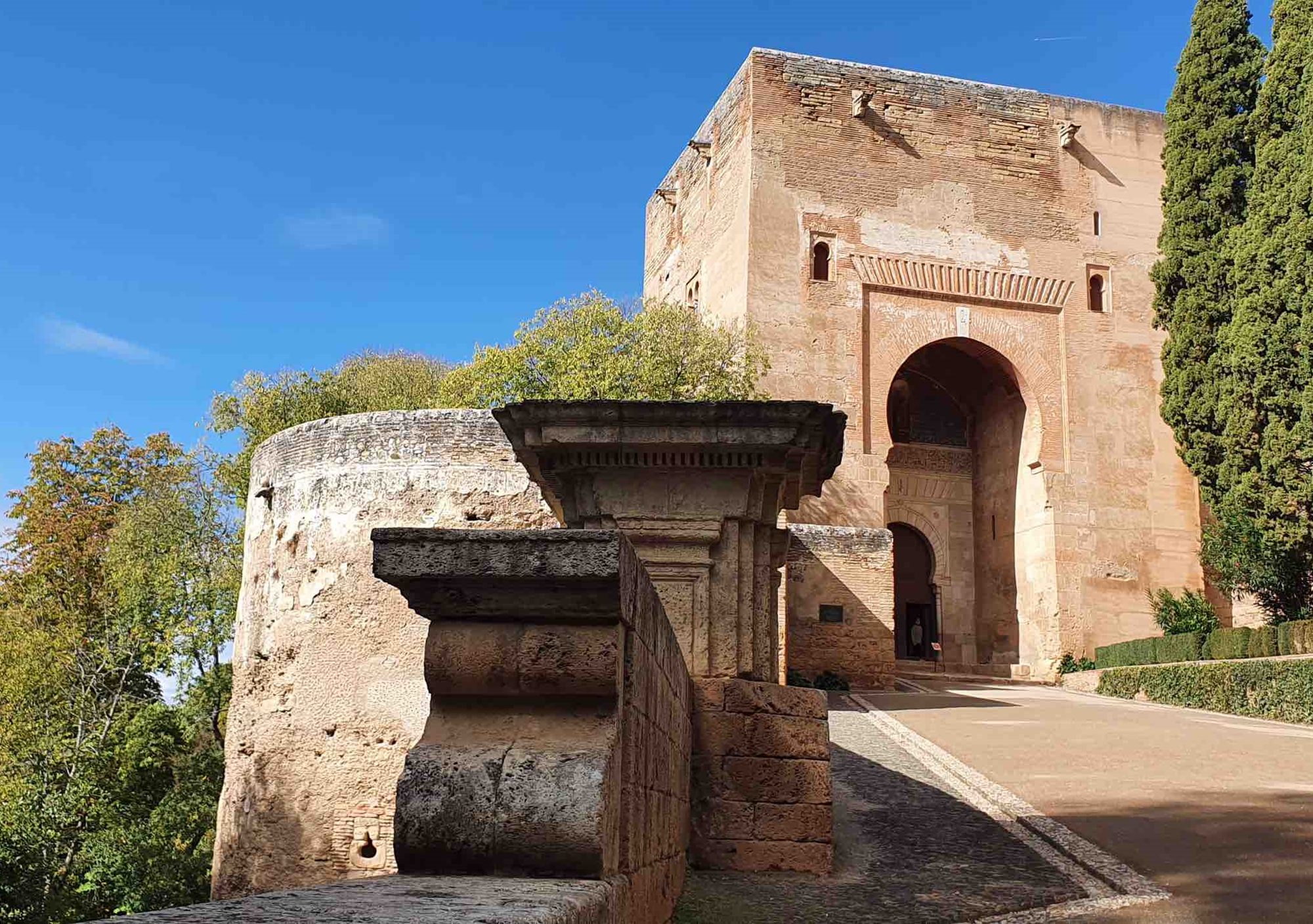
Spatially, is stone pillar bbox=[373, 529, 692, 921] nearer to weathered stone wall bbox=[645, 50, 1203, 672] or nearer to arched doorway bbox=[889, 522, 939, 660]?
weathered stone wall bbox=[645, 50, 1203, 672]

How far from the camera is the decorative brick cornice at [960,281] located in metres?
24.9

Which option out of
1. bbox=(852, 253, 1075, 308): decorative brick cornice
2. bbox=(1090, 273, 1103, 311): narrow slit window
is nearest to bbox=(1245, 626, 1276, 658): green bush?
bbox=(852, 253, 1075, 308): decorative brick cornice

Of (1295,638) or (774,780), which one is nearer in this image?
Result: (774,780)

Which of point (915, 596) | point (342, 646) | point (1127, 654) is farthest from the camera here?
point (915, 596)

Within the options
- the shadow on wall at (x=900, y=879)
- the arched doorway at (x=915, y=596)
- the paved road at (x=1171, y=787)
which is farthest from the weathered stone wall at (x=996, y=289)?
the shadow on wall at (x=900, y=879)

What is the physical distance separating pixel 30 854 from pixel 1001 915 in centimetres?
1618

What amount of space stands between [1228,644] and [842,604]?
18.1 feet

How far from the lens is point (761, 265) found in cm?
2419

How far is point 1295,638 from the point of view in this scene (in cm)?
1623

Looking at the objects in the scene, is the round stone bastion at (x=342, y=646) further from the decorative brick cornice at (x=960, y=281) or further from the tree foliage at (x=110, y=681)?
the decorative brick cornice at (x=960, y=281)

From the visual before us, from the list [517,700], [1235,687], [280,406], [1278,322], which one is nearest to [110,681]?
[280,406]

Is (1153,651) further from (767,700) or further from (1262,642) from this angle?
(767,700)

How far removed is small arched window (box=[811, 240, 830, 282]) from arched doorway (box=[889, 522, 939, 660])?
6041 mm

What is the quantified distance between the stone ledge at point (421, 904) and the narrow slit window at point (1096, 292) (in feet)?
83.8
